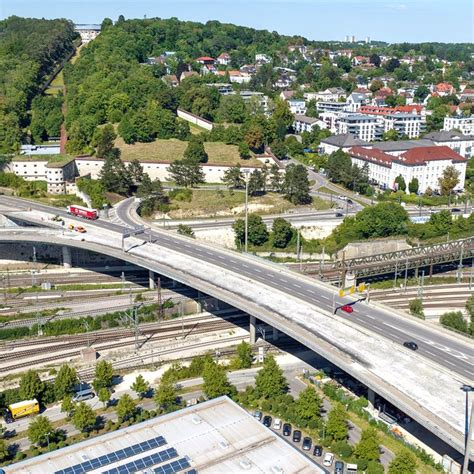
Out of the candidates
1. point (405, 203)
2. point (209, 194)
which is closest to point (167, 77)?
→ point (209, 194)

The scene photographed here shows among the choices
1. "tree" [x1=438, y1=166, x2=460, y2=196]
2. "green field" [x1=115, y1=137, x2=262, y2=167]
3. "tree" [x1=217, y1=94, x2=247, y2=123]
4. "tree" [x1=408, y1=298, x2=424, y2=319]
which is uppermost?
"tree" [x1=217, y1=94, x2=247, y2=123]

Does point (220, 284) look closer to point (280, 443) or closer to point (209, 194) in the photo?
point (280, 443)

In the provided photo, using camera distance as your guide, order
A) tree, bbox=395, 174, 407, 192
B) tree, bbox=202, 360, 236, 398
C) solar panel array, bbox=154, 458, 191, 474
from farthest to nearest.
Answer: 1. tree, bbox=395, 174, 407, 192
2. tree, bbox=202, 360, 236, 398
3. solar panel array, bbox=154, 458, 191, 474

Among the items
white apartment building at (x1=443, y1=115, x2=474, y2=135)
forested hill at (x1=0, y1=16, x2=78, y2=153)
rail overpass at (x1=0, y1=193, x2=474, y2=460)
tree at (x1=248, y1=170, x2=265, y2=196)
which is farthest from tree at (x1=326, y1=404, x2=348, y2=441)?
white apartment building at (x1=443, y1=115, x2=474, y2=135)

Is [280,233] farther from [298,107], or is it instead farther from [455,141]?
[298,107]

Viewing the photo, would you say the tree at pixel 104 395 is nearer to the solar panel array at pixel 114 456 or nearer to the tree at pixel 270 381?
the solar panel array at pixel 114 456

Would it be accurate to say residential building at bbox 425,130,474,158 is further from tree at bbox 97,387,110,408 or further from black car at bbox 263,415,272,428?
tree at bbox 97,387,110,408
